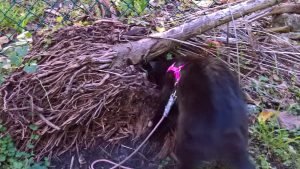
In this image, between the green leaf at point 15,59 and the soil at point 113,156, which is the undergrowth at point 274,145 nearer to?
the soil at point 113,156

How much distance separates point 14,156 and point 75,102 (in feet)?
1.60

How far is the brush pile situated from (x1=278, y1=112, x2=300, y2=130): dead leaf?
0.90 meters

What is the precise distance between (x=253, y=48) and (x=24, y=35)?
5.77 ft

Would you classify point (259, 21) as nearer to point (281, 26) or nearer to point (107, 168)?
point (281, 26)

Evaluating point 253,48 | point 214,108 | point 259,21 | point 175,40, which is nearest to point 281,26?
point 259,21

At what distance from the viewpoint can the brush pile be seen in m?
2.75

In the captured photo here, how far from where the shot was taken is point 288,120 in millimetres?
3074

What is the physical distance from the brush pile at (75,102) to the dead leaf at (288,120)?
90cm

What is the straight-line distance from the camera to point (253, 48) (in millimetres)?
3551

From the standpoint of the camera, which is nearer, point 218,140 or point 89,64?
point 218,140

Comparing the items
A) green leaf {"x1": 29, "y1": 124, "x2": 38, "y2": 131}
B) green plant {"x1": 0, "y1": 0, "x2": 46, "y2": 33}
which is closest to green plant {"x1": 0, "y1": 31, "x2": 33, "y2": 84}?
green leaf {"x1": 29, "y1": 124, "x2": 38, "y2": 131}

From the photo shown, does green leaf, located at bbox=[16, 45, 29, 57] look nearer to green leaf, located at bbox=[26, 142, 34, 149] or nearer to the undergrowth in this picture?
green leaf, located at bbox=[26, 142, 34, 149]

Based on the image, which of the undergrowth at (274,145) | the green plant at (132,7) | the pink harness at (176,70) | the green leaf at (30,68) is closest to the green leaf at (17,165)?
the green leaf at (30,68)

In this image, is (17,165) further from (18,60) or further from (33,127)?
(18,60)
